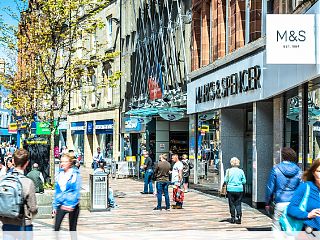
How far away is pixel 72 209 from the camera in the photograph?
11.5 m

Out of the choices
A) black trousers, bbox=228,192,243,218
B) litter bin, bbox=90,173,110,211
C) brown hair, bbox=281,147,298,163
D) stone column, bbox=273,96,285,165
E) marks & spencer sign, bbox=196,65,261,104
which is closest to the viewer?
brown hair, bbox=281,147,298,163

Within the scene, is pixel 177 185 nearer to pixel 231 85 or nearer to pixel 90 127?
pixel 231 85

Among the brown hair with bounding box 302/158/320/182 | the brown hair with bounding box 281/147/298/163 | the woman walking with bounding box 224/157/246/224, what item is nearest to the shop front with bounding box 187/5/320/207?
the woman walking with bounding box 224/157/246/224

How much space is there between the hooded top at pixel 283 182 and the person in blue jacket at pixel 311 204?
4.27 meters

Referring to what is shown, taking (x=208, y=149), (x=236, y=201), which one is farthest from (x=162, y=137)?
(x=236, y=201)

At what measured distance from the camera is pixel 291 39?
14641 mm

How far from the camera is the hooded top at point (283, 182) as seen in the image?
1147 cm

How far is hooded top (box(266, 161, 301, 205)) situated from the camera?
11.5 m

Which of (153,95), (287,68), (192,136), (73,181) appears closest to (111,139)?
(153,95)

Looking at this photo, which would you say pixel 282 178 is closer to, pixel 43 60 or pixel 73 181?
pixel 73 181

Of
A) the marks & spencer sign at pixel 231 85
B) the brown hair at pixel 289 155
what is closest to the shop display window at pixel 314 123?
the marks & spencer sign at pixel 231 85

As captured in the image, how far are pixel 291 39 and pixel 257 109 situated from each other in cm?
694

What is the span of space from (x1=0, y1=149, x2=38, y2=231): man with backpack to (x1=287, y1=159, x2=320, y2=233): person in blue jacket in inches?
132

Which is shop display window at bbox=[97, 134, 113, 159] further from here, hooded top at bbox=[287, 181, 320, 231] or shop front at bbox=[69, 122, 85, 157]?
hooded top at bbox=[287, 181, 320, 231]
